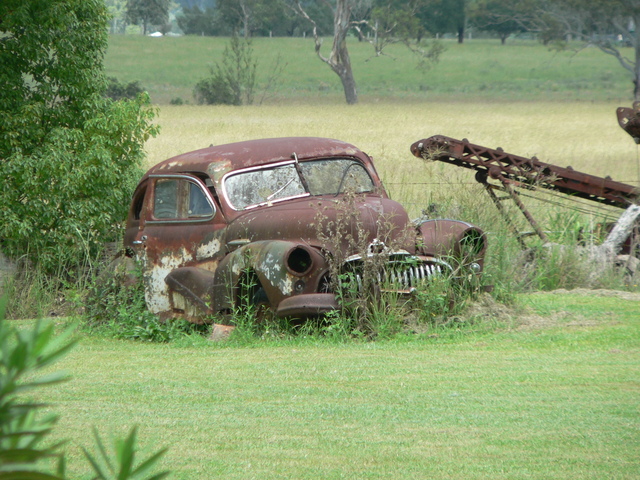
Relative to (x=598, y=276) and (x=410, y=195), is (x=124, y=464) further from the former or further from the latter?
(x=410, y=195)

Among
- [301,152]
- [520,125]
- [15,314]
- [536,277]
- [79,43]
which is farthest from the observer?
[520,125]

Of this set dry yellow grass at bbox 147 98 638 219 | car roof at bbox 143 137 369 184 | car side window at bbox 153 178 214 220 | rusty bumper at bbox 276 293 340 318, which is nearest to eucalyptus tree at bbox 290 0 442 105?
dry yellow grass at bbox 147 98 638 219

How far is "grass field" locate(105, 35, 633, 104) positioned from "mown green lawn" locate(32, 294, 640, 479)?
1745 inches

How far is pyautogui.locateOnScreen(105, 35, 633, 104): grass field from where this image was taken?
57.9m

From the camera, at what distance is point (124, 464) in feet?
4.06

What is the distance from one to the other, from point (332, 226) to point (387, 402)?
2725mm

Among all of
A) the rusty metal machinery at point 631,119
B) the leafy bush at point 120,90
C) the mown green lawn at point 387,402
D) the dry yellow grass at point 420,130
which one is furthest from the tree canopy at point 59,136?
the leafy bush at point 120,90

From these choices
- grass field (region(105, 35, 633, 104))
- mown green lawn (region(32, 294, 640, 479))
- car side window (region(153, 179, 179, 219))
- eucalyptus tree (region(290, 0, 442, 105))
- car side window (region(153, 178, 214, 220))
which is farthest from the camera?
grass field (region(105, 35, 633, 104))

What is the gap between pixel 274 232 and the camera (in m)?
8.39

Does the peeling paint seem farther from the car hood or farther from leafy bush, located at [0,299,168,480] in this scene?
leafy bush, located at [0,299,168,480]

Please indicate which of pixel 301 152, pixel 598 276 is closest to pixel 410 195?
pixel 598 276

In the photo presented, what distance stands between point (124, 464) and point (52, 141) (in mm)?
11905

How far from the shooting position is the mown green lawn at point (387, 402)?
4.69 m

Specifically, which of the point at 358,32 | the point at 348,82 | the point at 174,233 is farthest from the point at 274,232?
the point at 348,82
